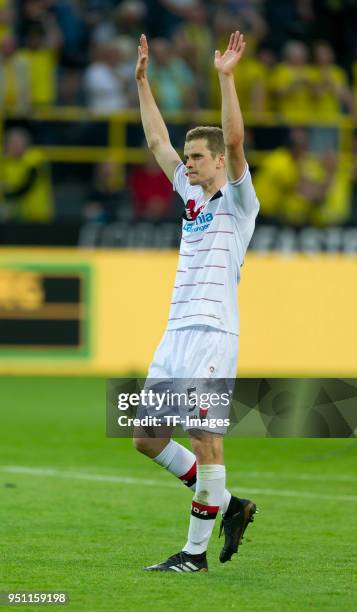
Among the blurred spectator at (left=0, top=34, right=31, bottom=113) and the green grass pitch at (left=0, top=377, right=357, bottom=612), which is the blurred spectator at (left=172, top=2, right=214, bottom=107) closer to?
the blurred spectator at (left=0, top=34, right=31, bottom=113)

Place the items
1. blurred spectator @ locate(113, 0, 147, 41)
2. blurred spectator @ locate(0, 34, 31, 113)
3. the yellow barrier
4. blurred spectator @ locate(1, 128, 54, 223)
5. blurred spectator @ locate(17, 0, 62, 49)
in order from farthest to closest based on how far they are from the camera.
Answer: blurred spectator @ locate(113, 0, 147, 41), blurred spectator @ locate(17, 0, 62, 49), blurred spectator @ locate(0, 34, 31, 113), blurred spectator @ locate(1, 128, 54, 223), the yellow barrier

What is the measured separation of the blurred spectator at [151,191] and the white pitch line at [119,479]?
8001mm

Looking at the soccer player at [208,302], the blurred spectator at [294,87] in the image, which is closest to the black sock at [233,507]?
the soccer player at [208,302]

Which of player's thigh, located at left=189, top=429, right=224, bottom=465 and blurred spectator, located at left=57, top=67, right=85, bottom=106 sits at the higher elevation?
player's thigh, located at left=189, top=429, right=224, bottom=465

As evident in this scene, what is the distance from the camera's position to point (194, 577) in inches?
277

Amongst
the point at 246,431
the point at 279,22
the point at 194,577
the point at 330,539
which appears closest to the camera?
the point at 194,577

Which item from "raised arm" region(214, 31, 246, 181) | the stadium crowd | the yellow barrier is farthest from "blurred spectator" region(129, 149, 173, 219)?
"raised arm" region(214, 31, 246, 181)

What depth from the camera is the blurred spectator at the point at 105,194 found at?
1836 cm

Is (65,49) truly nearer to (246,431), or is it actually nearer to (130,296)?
(130,296)

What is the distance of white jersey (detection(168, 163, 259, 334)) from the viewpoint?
7.22 m

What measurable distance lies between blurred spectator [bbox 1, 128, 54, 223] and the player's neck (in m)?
10.9

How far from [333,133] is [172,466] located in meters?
12.9

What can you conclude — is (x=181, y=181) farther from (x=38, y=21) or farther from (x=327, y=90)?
(x=327, y=90)

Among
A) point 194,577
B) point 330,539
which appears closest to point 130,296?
point 330,539
